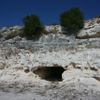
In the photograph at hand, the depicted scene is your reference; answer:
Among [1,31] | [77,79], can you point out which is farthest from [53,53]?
[1,31]

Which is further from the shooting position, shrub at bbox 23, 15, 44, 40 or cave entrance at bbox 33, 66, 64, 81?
shrub at bbox 23, 15, 44, 40

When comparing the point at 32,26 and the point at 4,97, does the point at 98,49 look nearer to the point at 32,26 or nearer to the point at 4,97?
the point at 32,26

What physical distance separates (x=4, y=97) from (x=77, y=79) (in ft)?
19.9

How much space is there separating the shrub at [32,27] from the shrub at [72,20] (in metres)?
2.36

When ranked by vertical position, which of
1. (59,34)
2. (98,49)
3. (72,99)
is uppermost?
(59,34)

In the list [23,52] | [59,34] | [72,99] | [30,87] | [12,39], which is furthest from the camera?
[12,39]

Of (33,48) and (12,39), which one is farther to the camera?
(12,39)

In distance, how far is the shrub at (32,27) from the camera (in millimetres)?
27750

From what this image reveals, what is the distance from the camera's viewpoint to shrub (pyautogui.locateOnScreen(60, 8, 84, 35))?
88.1ft

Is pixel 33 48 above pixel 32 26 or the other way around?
the other way around

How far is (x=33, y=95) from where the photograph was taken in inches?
688

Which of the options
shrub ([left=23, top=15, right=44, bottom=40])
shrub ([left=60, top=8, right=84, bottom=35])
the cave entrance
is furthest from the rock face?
shrub ([left=60, top=8, right=84, bottom=35])

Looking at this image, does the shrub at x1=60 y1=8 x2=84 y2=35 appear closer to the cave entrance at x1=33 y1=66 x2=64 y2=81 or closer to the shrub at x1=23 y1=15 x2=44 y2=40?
the shrub at x1=23 y1=15 x2=44 y2=40

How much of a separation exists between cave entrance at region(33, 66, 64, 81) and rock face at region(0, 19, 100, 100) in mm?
87
